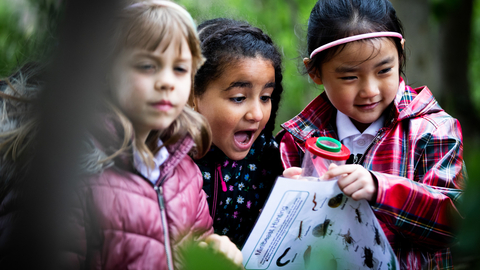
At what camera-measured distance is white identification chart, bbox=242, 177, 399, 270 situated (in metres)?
1.31

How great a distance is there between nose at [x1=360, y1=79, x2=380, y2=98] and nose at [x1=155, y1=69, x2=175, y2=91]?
3.17 feet

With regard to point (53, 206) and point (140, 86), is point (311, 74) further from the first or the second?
point (53, 206)

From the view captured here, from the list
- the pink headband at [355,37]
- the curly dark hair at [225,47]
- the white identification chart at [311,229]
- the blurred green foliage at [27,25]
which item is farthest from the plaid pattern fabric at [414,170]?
the blurred green foliage at [27,25]

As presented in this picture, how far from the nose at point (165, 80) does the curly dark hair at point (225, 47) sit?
67 cm

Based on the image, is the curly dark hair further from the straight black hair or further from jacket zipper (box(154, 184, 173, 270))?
jacket zipper (box(154, 184, 173, 270))

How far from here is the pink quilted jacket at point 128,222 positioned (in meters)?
1.02

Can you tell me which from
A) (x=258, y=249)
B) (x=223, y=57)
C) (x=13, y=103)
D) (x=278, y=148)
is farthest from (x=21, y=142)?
(x=278, y=148)

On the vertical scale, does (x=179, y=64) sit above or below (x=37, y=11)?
Answer: below

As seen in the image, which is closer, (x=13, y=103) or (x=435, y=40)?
(x=13, y=103)

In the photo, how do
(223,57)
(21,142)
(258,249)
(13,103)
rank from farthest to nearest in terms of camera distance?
(223,57) → (258,249) → (13,103) → (21,142)

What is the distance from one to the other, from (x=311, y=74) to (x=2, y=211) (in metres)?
1.42

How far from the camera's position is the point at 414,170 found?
5.59ft

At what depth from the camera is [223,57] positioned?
169 cm

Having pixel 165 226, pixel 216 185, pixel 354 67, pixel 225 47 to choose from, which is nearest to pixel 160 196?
pixel 165 226
